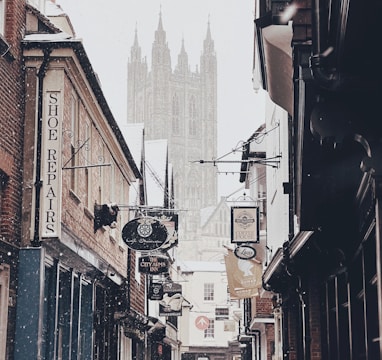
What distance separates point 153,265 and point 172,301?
11597 mm

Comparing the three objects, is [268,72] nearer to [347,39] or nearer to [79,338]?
[347,39]

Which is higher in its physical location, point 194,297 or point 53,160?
point 194,297

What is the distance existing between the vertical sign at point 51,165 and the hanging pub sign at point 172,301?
789 inches

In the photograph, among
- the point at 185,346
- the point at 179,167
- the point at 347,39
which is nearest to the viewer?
the point at 347,39

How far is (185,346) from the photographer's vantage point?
62.4 metres

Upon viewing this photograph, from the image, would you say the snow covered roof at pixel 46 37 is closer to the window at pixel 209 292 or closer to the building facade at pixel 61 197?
the building facade at pixel 61 197

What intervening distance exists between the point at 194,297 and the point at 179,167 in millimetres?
90252

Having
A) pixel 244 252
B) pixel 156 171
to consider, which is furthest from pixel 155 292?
pixel 156 171

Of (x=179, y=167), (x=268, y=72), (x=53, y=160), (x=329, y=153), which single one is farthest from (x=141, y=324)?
(x=179, y=167)

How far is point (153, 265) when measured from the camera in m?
23.5

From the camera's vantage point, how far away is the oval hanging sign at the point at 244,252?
2353 cm

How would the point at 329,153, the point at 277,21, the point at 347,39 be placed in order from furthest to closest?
the point at 277,21 → the point at 329,153 → the point at 347,39

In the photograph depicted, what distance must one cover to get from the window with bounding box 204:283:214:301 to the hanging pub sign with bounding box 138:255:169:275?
54.4 m

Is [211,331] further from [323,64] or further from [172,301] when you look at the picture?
[323,64]
